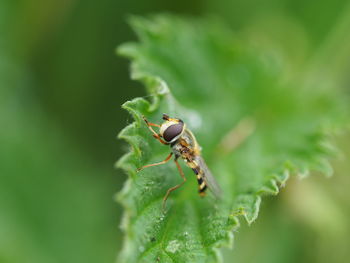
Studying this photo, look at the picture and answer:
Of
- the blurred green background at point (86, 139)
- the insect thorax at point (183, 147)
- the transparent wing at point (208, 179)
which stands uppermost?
the insect thorax at point (183, 147)

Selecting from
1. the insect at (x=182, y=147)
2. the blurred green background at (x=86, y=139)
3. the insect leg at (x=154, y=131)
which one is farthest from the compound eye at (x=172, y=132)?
the blurred green background at (x=86, y=139)

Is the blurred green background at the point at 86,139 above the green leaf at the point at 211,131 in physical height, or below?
below

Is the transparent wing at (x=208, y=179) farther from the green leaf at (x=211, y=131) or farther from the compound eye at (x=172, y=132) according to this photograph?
the compound eye at (x=172, y=132)

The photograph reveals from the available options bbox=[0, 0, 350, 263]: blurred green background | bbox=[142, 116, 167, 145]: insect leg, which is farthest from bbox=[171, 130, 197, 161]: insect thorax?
bbox=[0, 0, 350, 263]: blurred green background

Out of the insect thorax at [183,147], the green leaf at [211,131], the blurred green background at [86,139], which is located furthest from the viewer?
the blurred green background at [86,139]

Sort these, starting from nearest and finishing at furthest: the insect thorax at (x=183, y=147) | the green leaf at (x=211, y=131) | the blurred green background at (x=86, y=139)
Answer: the green leaf at (x=211, y=131) → the insect thorax at (x=183, y=147) → the blurred green background at (x=86, y=139)

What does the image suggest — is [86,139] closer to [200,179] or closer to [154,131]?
[154,131]

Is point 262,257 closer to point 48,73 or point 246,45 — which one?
point 246,45

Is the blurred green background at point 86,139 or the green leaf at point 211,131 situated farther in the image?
the blurred green background at point 86,139
